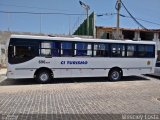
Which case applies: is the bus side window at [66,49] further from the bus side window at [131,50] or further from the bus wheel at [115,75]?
the bus side window at [131,50]

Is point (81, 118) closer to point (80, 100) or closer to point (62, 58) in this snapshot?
point (80, 100)

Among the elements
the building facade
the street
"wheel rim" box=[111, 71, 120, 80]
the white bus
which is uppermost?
the building facade

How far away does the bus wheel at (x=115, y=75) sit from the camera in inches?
654

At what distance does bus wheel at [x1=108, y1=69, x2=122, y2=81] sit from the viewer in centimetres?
1661

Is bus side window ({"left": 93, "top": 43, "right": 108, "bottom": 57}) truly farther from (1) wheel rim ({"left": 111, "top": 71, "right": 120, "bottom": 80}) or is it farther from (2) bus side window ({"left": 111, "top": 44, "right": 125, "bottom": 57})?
(1) wheel rim ({"left": 111, "top": 71, "right": 120, "bottom": 80})

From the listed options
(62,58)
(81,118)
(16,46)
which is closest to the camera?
(81,118)

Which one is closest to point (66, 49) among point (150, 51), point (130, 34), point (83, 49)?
point (83, 49)

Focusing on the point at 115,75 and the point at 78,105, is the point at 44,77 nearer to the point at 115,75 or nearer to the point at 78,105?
the point at 115,75

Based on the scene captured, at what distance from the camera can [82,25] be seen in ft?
120

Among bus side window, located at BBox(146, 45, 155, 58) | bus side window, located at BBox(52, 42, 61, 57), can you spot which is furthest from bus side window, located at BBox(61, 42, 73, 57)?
bus side window, located at BBox(146, 45, 155, 58)


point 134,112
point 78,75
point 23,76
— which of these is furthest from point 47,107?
point 78,75

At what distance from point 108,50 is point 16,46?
5707 mm

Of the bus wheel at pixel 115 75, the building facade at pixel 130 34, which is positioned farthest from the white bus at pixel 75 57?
the building facade at pixel 130 34

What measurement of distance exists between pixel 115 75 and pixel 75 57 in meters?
3.12
